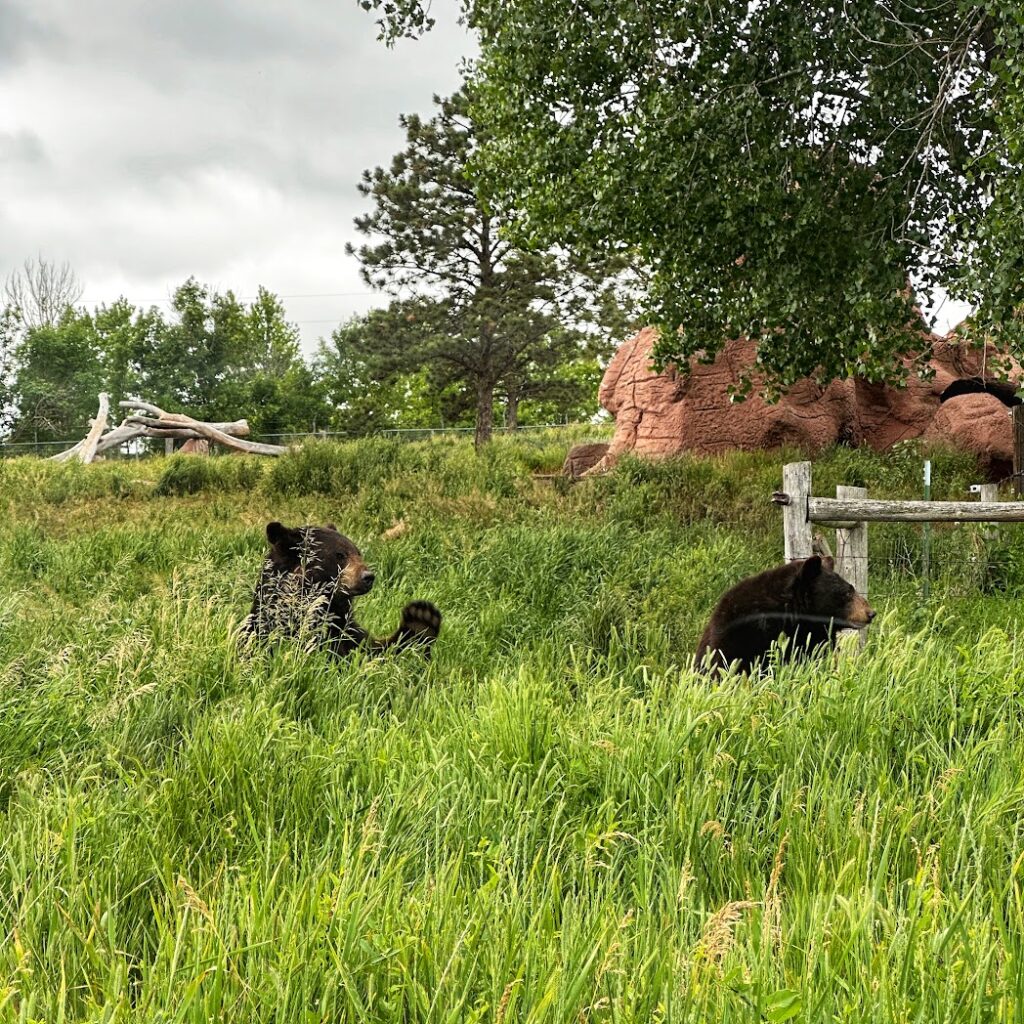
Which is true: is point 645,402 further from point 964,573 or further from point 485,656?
point 485,656

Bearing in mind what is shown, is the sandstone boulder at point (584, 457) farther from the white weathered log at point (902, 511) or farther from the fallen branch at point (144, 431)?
the white weathered log at point (902, 511)

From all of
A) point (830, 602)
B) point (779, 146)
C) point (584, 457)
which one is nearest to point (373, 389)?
point (584, 457)

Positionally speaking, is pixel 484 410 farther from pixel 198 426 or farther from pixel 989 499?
pixel 989 499

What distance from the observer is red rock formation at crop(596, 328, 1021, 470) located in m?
15.5

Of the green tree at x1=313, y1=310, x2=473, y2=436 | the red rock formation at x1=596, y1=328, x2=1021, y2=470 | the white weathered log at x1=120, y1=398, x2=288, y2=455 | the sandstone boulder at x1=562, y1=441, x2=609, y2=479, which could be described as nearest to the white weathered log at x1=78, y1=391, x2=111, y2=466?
the white weathered log at x1=120, y1=398, x2=288, y2=455

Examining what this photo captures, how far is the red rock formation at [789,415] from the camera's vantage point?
15.5 metres

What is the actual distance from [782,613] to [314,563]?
288 centimetres

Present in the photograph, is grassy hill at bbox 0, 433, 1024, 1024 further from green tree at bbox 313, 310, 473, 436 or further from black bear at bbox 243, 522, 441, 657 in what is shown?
green tree at bbox 313, 310, 473, 436

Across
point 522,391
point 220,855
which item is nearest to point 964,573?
point 220,855

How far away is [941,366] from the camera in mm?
18219

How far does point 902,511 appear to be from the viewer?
280 inches

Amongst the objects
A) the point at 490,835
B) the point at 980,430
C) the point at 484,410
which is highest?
the point at 484,410

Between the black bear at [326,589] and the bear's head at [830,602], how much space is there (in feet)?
7.57

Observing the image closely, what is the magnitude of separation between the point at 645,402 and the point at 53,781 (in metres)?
15.0
